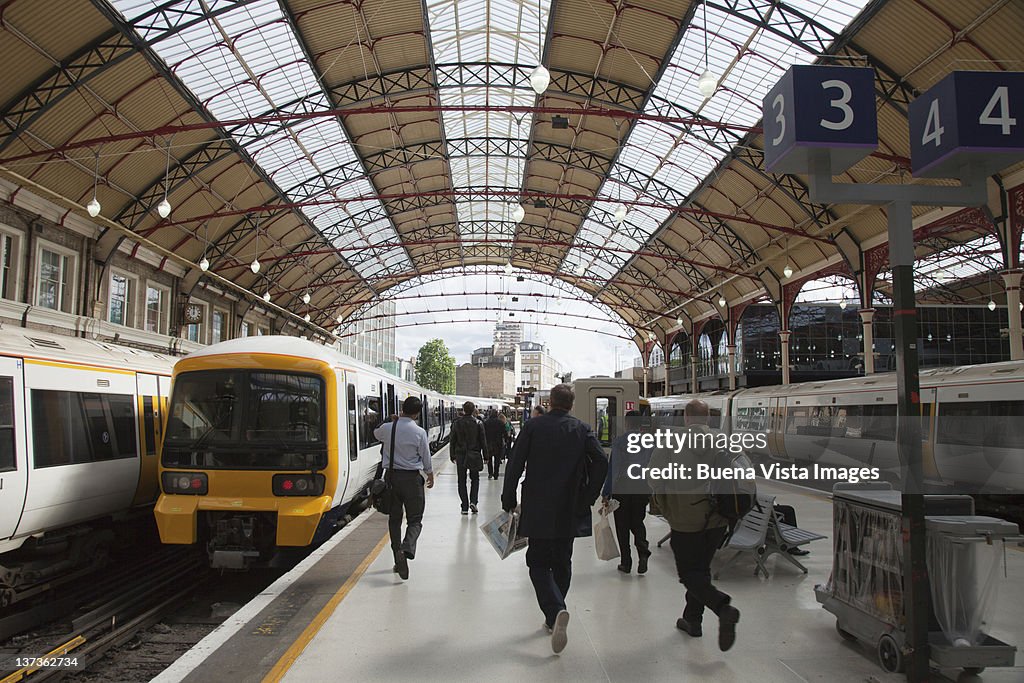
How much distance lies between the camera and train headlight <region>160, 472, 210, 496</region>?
24.2 feet

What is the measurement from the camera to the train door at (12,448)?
6.59 meters

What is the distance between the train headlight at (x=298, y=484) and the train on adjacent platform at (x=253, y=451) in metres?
0.01

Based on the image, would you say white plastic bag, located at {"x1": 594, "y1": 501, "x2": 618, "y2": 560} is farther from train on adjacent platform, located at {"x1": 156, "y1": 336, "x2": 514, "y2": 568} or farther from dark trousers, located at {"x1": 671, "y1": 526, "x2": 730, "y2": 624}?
train on adjacent platform, located at {"x1": 156, "y1": 336, "x2": 514, "y2": 568}

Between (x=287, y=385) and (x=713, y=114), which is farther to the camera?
(x=713, y=114)

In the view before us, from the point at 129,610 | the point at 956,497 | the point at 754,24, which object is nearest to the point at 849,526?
the point at 956,497

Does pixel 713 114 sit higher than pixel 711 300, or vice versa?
pixel 713 114

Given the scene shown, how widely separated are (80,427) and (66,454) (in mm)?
451

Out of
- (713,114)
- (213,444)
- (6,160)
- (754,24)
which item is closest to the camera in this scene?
(213,444)

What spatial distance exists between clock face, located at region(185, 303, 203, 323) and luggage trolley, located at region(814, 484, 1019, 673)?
29666 mm

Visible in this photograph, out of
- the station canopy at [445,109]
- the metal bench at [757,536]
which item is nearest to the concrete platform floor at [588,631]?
the metal bench at [757,536]

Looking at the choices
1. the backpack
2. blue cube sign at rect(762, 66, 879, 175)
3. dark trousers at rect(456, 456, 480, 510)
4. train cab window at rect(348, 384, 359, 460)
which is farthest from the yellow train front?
blue cube sign at rect(762, 66, 879, 175)

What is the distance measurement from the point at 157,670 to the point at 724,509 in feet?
15.8

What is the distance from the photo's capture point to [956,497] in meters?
4.38

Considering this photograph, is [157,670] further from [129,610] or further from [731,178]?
[731,178]
